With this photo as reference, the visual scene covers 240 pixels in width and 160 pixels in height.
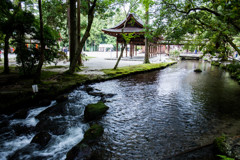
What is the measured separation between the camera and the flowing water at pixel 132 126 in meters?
3.80

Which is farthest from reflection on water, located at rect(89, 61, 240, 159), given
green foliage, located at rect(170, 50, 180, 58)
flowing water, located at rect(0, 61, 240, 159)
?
green foliage, located at rect(170, 50, 180, 58)

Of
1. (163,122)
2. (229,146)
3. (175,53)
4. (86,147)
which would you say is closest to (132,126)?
(163,122)

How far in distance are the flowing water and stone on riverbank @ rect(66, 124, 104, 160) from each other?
0.67ft

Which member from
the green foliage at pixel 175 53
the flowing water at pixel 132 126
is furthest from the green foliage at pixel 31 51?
the green foliage at pixel 175 53

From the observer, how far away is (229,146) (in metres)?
3.28

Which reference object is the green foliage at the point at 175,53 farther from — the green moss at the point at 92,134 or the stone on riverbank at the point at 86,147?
the stone on riverbank at the point at 86,147

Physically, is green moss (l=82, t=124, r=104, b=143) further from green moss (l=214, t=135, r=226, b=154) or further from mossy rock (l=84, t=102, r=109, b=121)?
green moss (l=214, t=135, r=226, b=154)

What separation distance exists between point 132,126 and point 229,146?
8.21 feet

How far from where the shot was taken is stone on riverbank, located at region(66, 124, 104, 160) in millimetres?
3410

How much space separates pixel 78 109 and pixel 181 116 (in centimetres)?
382

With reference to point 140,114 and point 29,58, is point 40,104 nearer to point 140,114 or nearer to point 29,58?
point 29,58

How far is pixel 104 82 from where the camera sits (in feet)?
34.2

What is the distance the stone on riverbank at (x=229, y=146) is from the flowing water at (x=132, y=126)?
18.6 inches

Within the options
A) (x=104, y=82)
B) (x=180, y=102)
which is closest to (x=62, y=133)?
(x=180, y=102)
